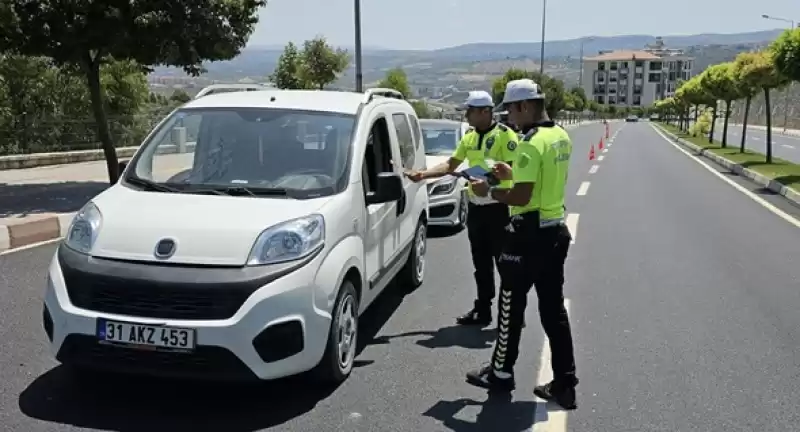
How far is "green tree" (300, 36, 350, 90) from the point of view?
114 ft

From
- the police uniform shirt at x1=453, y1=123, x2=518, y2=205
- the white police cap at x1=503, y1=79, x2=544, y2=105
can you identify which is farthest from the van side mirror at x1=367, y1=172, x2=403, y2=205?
the white police cap at x1=503, y1=79, x2=544, y2=105

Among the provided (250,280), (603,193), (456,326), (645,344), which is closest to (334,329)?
(250,280)

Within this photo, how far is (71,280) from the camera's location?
14.3 ft

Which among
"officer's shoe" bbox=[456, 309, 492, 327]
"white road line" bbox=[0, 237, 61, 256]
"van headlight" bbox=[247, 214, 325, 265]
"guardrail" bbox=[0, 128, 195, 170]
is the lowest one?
"guardrail" bbox=[0, 128, 195, 170]

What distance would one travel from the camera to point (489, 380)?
16.1 feet

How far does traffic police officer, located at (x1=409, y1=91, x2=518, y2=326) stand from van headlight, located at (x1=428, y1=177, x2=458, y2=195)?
14.1ft

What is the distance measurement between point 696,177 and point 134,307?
19950mm

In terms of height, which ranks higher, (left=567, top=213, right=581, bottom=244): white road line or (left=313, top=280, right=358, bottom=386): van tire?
(left=313, top=280, right=358, bottom=386): van tire

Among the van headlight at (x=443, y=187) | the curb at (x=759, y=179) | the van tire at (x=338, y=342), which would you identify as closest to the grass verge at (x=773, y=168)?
the curb at (x=759, y=179)

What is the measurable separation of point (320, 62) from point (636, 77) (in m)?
173

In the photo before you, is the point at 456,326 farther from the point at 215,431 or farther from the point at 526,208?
the point at 215,431

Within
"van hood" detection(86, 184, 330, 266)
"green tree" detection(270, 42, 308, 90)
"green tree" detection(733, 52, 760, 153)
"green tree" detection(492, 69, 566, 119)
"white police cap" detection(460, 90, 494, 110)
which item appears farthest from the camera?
"green tree" detection(492, 69, 566, 119)

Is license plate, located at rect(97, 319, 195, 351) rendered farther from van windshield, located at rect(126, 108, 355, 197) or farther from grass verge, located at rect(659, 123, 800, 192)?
grass verge, located at rect(659, 123, 800, 192)

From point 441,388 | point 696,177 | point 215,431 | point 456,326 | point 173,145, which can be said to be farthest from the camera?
point 696,177
